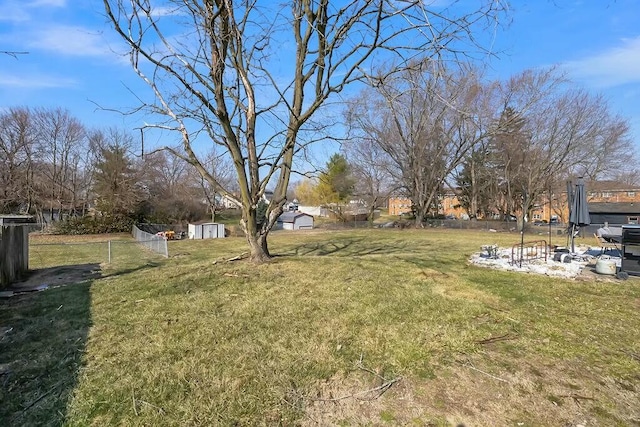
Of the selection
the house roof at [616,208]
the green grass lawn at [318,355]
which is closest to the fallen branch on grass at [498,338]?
the green grass lawn at [318,355]

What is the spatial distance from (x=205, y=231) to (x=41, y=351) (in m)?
25.0

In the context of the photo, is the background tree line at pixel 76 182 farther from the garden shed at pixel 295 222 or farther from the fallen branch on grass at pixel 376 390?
the fallen branch on grass at pixel 376 390

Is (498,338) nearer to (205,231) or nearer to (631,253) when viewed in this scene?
(631,253)

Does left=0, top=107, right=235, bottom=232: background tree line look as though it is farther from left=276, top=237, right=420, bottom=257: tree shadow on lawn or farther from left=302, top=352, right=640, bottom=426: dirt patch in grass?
left=302, top=352, right=640, bottom=426: dirt patch in grass

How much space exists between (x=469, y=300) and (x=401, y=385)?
2497 mm

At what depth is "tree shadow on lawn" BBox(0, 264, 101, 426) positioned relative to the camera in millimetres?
2434

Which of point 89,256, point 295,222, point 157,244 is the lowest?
point 89,256

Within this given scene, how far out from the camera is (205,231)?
27.6m

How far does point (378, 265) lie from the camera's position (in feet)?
22.0

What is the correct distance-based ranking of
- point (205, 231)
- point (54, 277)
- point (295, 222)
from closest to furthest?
1. point (54, 277)
2. point (205, 231)
3. point (295, 222)

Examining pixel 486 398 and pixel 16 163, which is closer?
pixel 486 398

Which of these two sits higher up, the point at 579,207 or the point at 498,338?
the point at 579,207

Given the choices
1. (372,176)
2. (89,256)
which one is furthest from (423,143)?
(89,256)

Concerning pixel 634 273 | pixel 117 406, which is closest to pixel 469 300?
pixel 117 406
